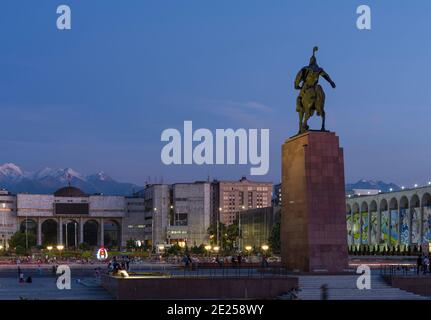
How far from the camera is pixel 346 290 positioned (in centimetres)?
3325

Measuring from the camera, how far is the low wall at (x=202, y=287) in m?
33.5

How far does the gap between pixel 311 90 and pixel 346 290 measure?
10382 mm

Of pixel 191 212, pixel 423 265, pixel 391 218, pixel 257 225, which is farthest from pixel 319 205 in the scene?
pixel 191 212

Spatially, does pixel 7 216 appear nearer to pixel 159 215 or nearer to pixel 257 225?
pixel 159 215

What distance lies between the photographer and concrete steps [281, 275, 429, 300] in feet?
106

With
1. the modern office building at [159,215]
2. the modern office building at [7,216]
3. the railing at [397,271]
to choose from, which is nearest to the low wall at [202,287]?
the railing at [397,271]

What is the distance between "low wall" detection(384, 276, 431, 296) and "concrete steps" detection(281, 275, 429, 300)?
0.42m

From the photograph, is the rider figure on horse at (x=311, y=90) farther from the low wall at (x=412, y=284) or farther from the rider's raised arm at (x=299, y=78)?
the low wall at (x=412, y=284)

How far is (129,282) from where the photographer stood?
33688mm

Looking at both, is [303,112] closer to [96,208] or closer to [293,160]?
[293,160]

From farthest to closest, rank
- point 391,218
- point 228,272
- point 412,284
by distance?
point 391,218 < point 228,272 < point 412,284

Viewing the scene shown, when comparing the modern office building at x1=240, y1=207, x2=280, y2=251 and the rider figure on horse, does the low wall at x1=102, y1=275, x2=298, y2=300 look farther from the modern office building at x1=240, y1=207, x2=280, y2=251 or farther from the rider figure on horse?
the modern office building at x1=240, y1=207, x2=280, y2=251
